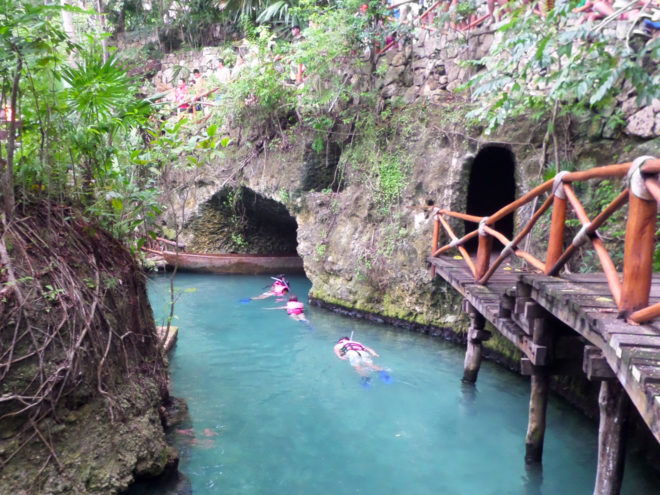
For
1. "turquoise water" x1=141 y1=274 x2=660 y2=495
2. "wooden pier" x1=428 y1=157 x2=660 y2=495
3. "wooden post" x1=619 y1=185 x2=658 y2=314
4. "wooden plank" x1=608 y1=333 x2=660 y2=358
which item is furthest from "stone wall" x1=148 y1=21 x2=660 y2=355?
"wooden plank" x1=608 y1=333 x2=660 y2=358

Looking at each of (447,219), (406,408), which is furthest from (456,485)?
(447,219)

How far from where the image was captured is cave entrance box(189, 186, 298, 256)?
13375 mm

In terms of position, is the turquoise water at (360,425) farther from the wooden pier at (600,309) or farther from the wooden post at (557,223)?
the wooden post at (557,223)

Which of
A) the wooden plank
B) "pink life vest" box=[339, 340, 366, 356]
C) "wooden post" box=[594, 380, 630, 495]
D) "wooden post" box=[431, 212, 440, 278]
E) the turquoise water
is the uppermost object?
the wooden plank

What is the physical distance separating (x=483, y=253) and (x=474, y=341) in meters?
1.54

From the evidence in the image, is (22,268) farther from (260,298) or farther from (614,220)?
(260,298)

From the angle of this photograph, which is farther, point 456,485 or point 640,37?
point 640,37

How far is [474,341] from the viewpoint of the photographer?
20.7 feet

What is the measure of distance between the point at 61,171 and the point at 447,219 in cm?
618

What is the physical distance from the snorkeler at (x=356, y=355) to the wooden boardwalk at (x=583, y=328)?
2076mm

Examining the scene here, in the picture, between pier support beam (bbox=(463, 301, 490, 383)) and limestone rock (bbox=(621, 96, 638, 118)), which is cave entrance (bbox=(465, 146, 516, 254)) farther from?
pier support beam (bbox=(463, 301, 490, 383))

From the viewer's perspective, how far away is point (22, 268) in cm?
343

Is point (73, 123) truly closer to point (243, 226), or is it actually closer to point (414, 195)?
point (414, 195)

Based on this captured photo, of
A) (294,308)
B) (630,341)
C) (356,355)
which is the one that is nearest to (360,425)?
(356,355)
